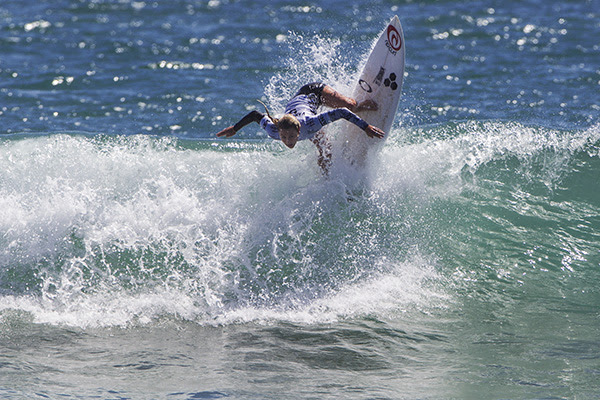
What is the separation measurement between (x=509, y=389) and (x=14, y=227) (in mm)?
5815

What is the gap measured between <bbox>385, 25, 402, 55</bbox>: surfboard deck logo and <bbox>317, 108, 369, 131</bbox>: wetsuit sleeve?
2.03 m

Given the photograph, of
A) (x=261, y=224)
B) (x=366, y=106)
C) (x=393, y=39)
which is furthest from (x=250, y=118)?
(x=393, y=39)

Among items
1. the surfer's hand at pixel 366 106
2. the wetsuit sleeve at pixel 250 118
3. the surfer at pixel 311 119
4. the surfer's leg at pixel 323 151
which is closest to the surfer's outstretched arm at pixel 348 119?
the surfer at pixel 311 119

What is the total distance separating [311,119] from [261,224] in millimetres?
1393

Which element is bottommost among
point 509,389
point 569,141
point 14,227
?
point 509,389

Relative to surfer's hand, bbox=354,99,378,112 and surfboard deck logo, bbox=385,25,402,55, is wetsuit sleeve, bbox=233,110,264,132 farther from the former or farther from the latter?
surfboard deck logo, bbox=385,25,402,55

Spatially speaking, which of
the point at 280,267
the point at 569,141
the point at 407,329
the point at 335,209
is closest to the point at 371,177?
the point at 335,209

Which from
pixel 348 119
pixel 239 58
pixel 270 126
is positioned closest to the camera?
pixel 348 119

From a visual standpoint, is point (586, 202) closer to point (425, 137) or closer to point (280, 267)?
point (425, 137)

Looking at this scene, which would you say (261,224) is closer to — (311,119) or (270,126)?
(270,126)

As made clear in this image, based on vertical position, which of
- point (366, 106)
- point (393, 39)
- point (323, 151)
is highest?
point (393, 39)

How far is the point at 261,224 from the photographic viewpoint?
26.7 ft

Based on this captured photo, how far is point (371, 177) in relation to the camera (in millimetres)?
8773

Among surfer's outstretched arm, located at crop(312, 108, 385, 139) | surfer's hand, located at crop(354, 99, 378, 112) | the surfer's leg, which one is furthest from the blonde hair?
surfer's hand, located at crop(354, 99, 378, 112)
